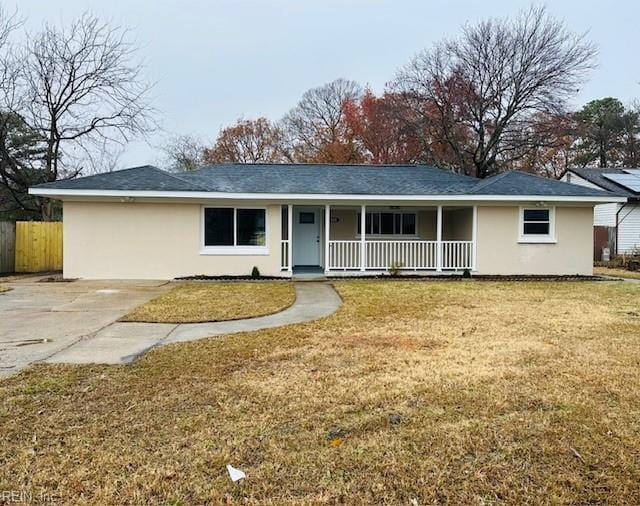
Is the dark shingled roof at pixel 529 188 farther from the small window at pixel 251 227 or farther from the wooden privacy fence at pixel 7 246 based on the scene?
the wooden privacy fence at pixel 7 246

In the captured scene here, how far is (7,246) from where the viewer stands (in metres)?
15.4

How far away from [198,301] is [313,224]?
7.13 m

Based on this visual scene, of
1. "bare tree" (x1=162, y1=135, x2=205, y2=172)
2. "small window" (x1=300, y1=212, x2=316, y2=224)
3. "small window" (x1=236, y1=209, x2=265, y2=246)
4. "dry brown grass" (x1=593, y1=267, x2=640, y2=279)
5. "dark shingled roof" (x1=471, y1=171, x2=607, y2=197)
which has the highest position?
"bare tree" (x1=162, y1=135, x2=205, y2=172)

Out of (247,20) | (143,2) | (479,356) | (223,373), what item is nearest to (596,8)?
(247,20)

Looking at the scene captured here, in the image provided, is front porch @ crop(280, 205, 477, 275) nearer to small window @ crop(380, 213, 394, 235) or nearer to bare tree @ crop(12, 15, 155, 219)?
small window @ crop(380, 213, 394, 235)

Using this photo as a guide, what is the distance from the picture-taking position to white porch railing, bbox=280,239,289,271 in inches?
A: 535

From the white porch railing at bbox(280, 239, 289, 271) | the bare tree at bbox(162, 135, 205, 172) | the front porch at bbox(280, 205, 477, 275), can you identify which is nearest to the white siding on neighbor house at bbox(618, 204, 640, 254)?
the front porch at bbox(280, 205, 477, 275)

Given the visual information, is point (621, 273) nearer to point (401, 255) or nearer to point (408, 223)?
point (408, 223)

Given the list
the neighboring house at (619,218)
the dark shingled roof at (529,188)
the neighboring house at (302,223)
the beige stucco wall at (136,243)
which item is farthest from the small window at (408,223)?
the neighboring house at (619,218)

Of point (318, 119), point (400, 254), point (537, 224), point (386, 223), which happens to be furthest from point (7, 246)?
point (318, 119)

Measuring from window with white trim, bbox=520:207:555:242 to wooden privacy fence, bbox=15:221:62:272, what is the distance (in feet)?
52.3

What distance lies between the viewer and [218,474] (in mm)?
2686

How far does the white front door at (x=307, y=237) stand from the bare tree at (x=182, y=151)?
22362mm

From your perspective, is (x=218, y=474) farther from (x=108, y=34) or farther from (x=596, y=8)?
(x=108, y=34)
